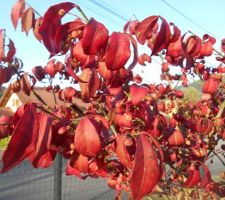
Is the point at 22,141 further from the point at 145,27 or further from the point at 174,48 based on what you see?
the point at 174,48

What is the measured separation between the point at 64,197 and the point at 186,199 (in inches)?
Answer: 96.1

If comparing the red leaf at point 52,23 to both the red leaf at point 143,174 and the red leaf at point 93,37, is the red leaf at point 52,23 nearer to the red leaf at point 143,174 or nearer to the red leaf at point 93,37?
the red leaf at point 93,37

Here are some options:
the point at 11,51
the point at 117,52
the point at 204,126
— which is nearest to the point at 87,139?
the point at 117,52

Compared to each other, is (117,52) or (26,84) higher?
(117,52)

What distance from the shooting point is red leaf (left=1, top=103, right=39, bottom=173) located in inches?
34.0

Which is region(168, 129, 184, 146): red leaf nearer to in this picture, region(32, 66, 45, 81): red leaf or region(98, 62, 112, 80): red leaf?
region(98, 62, 112, 80): red leaf

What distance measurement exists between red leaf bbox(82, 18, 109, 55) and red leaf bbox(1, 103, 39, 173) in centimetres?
23

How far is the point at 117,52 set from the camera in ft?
3.45

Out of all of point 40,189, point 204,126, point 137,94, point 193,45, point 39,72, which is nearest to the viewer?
point 137,94

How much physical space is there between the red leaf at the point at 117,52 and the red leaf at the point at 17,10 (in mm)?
607

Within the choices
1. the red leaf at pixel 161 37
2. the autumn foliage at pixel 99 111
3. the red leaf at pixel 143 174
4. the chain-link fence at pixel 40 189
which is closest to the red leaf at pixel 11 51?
the autumn foliage at pixel 99 111

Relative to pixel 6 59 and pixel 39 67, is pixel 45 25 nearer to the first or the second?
pixel 6 59

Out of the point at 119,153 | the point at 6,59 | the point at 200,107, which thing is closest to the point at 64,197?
the point at 200,107

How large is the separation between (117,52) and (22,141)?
34 cm
